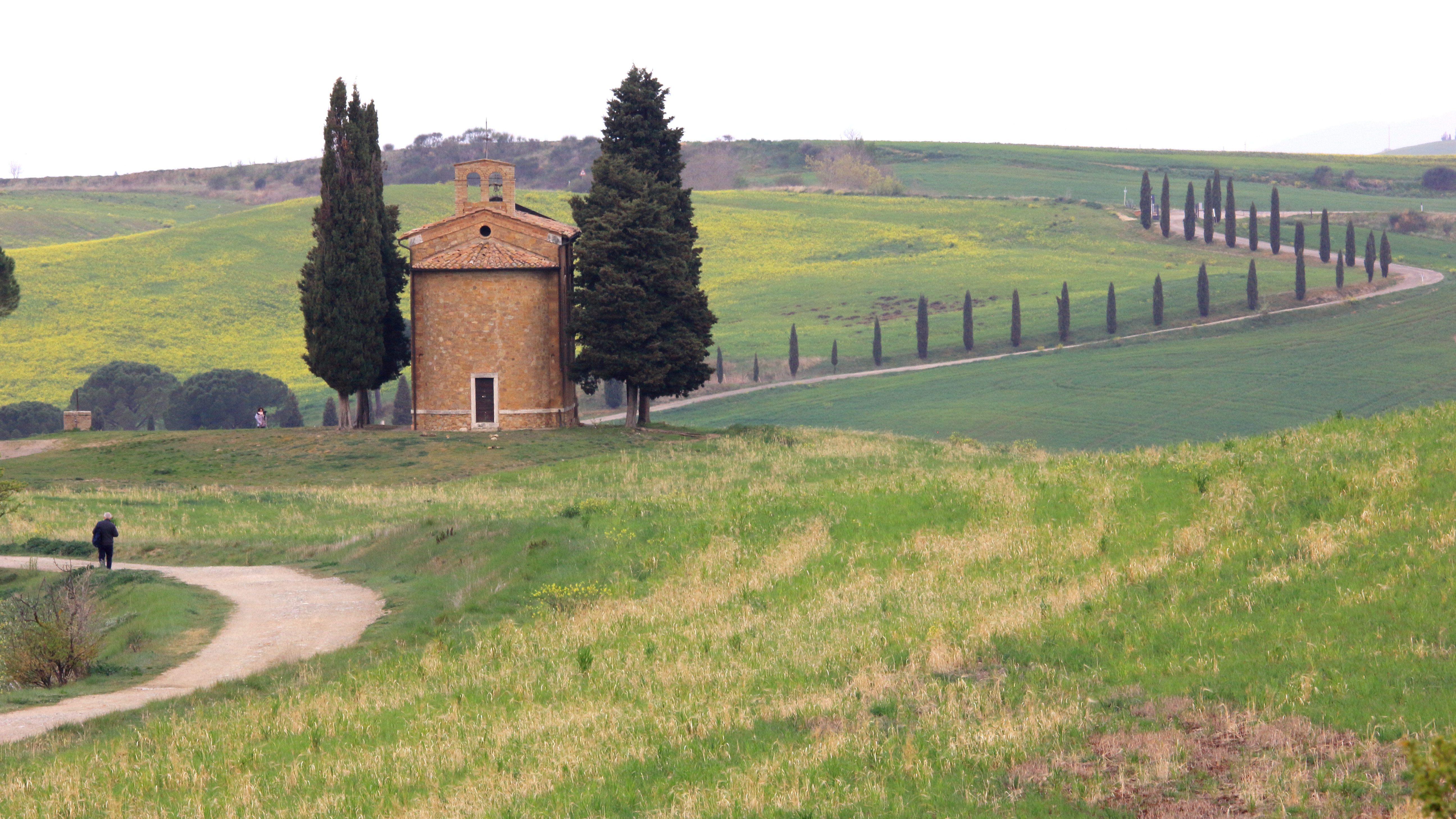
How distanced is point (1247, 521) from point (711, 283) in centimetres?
11549

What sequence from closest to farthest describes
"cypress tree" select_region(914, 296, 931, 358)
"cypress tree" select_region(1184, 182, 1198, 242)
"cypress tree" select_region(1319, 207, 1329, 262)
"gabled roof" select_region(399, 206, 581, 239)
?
"gabled roof" select_region(399, 206, 581, 239) < "cypress tree" select_region(914, 296, 931, 358) < "cypress tree" select_region(1319, 207, 1329, 262) < "cypress tree" select_region(1184, 182, 1198, 242)

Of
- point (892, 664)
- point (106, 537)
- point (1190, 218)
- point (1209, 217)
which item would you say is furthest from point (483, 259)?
point (1190, 218)

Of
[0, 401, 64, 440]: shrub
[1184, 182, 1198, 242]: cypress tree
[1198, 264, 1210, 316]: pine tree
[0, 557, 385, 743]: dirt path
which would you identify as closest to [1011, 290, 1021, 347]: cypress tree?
[1198, 264, 1210, 316]: pine tree

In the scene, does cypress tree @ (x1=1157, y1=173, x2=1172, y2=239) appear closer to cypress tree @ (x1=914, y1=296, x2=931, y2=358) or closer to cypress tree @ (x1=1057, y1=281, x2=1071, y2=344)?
cypress tree @ (x1=1057, y1=281, x2=1071, y2=344)

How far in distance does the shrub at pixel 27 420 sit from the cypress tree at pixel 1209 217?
10796cm

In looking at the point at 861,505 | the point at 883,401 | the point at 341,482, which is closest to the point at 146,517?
the point at 341,482

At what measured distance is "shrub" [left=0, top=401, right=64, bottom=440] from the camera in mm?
82938

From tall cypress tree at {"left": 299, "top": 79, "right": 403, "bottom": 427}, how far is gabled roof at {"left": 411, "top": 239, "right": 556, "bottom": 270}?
240cm

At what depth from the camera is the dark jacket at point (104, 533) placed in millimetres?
25531

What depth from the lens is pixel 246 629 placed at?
20188mm

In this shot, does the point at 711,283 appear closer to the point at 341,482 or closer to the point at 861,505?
the point at 341,482

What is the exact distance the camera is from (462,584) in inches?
887

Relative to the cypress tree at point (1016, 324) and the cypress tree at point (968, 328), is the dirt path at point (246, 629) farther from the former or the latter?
the cypress tree at point (1016, 324)

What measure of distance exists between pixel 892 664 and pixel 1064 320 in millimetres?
92557
